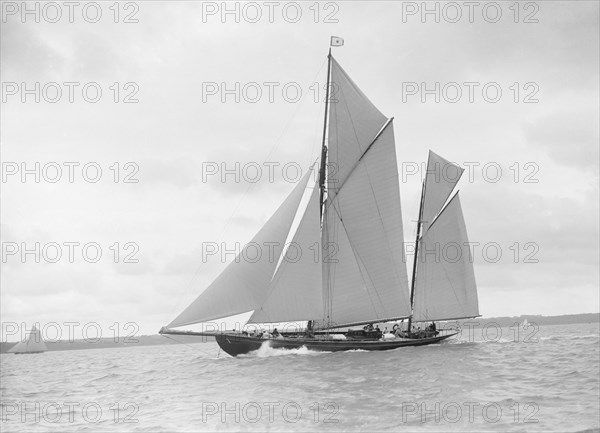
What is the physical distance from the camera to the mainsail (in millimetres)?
54875

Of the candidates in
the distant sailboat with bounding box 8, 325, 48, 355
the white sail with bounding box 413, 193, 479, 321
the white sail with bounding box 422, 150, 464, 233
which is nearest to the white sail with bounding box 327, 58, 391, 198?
the white sail with bounding box 422, 150, 464, 233

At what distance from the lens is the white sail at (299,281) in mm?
42625

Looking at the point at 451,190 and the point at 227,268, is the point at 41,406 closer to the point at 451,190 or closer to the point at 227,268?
the point at 227,268

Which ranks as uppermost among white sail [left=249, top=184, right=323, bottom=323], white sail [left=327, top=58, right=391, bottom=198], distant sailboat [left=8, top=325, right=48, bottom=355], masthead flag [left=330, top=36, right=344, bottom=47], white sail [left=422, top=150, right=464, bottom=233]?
masthead flag [left=330, top=36, right=344, bottom=47]

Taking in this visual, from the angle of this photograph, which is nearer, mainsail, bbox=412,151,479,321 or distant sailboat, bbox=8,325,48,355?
mainsail, bbox=412,151,479,321

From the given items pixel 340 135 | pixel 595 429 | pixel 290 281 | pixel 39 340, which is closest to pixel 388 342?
pixel 290 281

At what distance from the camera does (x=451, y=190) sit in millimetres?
55031

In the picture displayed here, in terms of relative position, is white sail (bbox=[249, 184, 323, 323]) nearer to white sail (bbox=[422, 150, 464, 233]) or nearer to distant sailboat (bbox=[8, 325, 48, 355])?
white sail (bbox=[422, 150, 464, 233])

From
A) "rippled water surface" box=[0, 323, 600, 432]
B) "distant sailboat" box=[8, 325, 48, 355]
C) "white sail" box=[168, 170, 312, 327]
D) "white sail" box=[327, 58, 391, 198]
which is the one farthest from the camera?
"distant sailboat" box=[8, 325, 48, 355]

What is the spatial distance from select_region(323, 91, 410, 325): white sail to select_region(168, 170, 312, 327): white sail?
6537 mm

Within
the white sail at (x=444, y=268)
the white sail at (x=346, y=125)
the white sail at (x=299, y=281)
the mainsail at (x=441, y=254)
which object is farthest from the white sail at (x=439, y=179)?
the white sail at (x=299, y=281)

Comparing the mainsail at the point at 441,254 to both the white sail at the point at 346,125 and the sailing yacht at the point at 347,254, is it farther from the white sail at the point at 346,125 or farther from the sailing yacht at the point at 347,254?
the white sail at the point at 346,125

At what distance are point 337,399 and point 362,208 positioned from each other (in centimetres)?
A: 2592

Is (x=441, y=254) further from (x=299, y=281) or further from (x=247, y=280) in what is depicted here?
(x=247, y=280)
